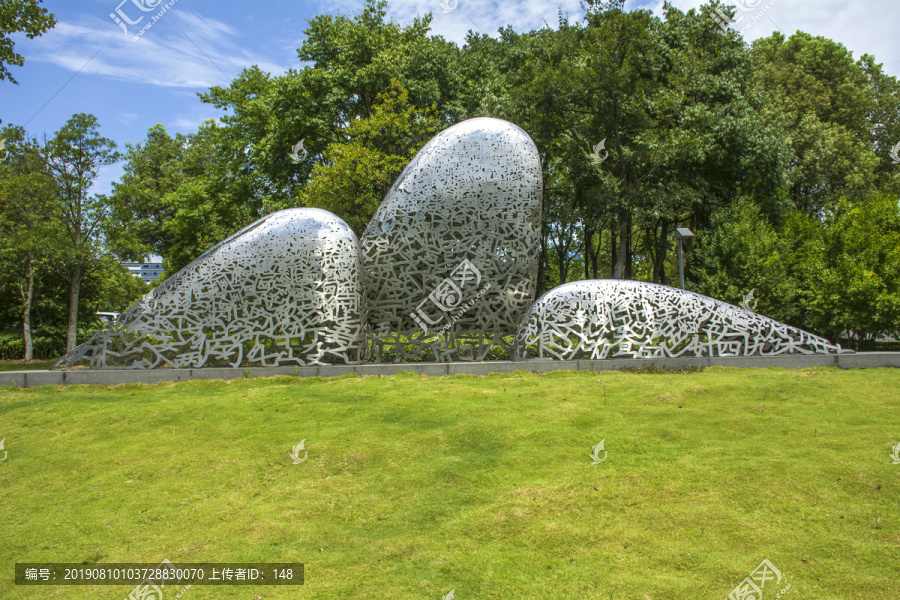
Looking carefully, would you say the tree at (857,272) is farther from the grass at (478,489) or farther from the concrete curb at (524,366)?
the grass at (478,489)

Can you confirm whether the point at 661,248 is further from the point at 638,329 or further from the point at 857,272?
the point at 638,329

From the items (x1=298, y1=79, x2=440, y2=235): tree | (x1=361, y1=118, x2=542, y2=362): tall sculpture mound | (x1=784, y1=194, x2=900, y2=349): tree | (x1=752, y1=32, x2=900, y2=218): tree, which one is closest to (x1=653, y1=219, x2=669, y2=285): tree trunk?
(x1=752, y1=32, x2=900, y2=218): tree

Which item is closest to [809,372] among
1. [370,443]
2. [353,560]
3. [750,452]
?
[750,452]

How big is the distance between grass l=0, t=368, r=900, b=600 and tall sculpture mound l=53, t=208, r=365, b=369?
1797 mm

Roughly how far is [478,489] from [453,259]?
698 centimetres

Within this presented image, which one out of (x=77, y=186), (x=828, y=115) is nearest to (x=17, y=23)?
(x=77, y=186)

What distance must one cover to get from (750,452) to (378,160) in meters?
14.9

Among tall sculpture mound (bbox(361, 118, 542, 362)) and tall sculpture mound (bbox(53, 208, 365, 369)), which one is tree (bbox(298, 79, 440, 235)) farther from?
tall sculpture mound (bbox(53, 208, 365, 369))

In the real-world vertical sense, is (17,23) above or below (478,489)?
above

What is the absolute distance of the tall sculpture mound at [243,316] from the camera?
10.8 m

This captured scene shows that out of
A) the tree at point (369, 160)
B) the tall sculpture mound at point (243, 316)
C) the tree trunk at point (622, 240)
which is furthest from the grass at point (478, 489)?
the tree trunk at point (622, 240)

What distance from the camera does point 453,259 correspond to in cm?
1209

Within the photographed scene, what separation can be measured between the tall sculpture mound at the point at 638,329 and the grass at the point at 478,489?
77.8 inches

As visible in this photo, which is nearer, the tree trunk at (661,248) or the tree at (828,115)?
the tree at (828,115)
